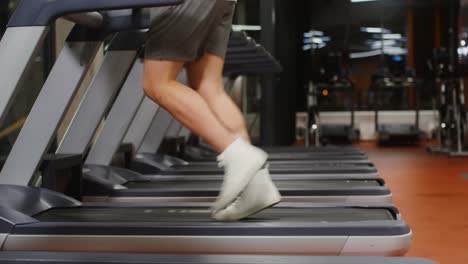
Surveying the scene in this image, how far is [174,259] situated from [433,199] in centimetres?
251

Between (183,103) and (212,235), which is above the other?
(183,103)

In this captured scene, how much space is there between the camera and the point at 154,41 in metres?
2.12

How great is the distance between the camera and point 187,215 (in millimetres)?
2395

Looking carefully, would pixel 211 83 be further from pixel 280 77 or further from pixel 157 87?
pixel 280 77

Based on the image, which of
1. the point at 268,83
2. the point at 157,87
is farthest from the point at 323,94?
the point at 157,87

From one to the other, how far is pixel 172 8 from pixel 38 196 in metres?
1.04

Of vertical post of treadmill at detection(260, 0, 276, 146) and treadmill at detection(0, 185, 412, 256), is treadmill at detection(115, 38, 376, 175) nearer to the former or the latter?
treadmill at detection(0, 185, 412, 256)

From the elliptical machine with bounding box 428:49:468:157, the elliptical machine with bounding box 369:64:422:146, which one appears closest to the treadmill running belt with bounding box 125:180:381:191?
the elliptical machine with bounding box 428:49:468:157

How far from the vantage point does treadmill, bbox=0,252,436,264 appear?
1.66 meters

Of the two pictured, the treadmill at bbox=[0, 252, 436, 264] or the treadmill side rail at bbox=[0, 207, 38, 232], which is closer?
the treadmill at bbox=[0, 252, 436, 264]

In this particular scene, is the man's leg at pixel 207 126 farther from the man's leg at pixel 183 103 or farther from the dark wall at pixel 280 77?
the dark wall at pixel 280 77

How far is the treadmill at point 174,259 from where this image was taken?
5.44 feet

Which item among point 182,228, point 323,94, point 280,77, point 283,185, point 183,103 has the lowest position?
point 283,185

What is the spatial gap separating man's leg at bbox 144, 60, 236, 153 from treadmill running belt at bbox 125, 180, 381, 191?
4.14 ft
